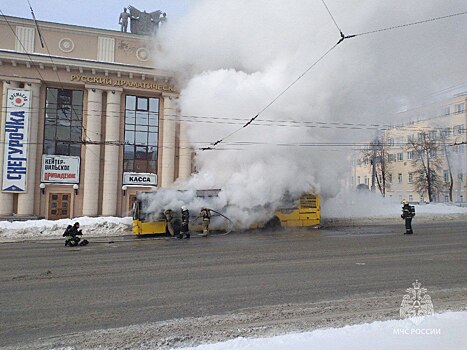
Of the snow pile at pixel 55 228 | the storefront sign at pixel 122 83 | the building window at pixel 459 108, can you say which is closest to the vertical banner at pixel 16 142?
the storefront sign at pixel 122 83

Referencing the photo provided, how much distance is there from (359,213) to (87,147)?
57.7 feet

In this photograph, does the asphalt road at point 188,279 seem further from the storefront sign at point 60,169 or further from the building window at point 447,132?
the storefront sign at point 60,169

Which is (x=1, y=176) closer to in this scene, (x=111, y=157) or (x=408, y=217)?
(x=111, y=157)

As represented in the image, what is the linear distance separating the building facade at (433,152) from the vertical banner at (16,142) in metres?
19.7

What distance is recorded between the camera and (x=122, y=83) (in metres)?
24.3

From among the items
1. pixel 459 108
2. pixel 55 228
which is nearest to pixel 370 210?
pixel 459 108

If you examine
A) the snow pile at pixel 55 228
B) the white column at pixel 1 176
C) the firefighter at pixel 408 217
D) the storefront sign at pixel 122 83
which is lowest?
the snow pile at pixel 55 228

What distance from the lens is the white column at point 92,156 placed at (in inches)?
922

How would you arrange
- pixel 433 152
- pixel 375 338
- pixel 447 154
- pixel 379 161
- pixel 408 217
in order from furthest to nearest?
pixel 379 161 < pixel 433 152 < pixel 447 154 < pixel 408 217 < pixel 375 338

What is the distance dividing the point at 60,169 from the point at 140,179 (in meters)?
4.84

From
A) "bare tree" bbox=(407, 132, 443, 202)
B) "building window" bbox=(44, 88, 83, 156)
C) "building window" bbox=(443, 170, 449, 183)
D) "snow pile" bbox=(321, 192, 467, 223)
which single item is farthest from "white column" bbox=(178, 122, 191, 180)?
"building window" bbox=(443, 170, 449, 183)

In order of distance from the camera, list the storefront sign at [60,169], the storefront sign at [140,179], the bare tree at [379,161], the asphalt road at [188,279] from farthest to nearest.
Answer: the bare tree at [379,161], the storefront sign at [140,179], the storefront sign at [60,169], the asphalt road at [188,279]

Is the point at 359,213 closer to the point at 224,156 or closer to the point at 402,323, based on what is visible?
the point at 224,156

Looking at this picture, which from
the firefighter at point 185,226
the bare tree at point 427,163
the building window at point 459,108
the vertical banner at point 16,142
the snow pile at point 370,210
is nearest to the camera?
the firefighter at point 185,226
